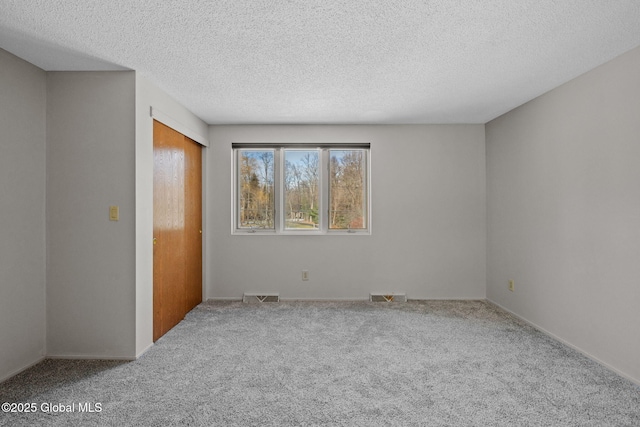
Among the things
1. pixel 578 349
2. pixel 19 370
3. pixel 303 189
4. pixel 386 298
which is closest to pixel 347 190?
pixel 303 189

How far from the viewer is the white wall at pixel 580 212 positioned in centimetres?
251

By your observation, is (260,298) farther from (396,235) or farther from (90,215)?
(90,215)

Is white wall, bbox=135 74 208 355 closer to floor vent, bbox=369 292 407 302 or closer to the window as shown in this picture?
the window

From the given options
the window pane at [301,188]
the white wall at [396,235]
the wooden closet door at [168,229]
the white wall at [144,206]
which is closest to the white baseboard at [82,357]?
the white wall at [144,206]

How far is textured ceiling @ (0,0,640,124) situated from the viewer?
6.40 feet

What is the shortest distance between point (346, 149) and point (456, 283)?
2.41 meters

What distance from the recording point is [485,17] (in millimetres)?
2035

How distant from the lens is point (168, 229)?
11.6 ft

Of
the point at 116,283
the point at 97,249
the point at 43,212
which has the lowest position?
the point at 116,283

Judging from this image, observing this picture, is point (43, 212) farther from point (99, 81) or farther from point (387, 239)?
point (387, 239)

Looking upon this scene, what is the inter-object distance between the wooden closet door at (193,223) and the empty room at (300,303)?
4cm

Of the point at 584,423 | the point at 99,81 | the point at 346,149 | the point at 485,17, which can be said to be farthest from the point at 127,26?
the point at 584,423

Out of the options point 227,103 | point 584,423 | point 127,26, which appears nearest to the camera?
point 584,423

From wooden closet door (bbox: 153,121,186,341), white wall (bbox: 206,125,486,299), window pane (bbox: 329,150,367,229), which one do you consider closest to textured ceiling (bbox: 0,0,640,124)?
wooden closet door (bbox: 153,121,186,341)
